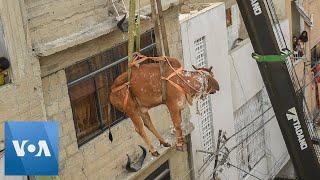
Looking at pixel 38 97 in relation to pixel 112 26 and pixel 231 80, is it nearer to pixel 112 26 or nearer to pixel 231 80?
pixel 112 26

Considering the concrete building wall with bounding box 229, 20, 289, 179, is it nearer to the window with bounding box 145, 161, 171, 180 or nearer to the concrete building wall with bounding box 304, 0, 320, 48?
the concrete building wall with bounding box 304, 0, 320, 48

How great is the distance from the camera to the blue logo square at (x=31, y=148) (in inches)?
223

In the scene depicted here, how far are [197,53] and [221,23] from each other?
1.50 metres

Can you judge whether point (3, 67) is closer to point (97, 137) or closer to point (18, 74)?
point (18, 74)

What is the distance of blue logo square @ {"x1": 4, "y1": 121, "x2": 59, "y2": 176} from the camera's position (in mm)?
5672

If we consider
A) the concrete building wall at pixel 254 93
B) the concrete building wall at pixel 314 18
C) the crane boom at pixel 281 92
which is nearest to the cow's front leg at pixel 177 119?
the crane boom at pixel 281 92

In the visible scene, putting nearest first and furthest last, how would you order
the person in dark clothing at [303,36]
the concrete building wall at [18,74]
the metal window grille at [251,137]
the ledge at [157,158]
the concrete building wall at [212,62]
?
the concrete building wall at [18,74], the ledge at [157,158], the concrete building wall at [212,62], the metal window grille at [251,137], the person in dark clothing at [303,36]

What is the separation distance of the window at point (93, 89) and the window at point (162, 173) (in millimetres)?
1835

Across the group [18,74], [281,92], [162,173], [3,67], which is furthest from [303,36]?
[3,67]

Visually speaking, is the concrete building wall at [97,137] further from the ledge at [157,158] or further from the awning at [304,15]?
the awning at [304,15]

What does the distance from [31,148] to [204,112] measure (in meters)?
10.4

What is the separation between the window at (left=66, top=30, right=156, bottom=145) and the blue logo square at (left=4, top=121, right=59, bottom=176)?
15.8ft

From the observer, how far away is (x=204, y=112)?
51.7 ft

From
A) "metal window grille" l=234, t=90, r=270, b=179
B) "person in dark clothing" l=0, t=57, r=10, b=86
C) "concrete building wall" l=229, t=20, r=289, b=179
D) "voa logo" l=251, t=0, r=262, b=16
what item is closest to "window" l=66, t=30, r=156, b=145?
"person in dark clothing" l=0, t=57, r=10, b=86
